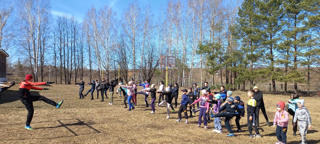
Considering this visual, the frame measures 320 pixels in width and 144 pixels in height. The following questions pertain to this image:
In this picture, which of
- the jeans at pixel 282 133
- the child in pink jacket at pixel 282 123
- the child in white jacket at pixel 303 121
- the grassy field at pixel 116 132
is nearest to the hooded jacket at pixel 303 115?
the child in white jacket at pixel 303 121

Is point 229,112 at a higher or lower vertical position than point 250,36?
lower

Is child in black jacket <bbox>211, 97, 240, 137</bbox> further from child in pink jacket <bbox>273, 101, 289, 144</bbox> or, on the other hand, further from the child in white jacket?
the child in white jacket

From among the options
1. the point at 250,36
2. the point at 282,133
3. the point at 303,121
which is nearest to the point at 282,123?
the point at 282,133

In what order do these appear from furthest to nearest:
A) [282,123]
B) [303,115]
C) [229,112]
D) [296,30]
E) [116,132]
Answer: [296,30] < [116,132] < [229,112] < [303,115] < [282,123]

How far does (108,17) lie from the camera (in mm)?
35219

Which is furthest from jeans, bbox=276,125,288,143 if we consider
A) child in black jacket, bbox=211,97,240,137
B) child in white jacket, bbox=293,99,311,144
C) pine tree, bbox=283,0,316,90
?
pine tree, bbox=283,0,316,90

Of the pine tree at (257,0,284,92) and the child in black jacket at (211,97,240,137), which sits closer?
the child in black jacket at (211,97,240,137)

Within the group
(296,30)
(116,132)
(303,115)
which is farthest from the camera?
(296,30)

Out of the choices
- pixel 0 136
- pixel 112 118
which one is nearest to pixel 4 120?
pixel 0 136

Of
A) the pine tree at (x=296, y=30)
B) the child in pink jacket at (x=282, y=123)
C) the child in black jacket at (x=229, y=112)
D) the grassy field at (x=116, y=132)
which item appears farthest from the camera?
the pine tree at (x=296, y=30)

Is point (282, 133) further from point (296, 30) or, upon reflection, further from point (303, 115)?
point (296, 30)

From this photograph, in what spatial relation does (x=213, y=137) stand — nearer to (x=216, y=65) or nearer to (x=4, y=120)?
(x=4, y=120)

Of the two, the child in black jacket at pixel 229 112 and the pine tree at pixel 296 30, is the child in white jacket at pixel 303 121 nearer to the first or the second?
the child in black jacket at pixel 229 112

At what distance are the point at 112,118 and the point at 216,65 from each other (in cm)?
1998
